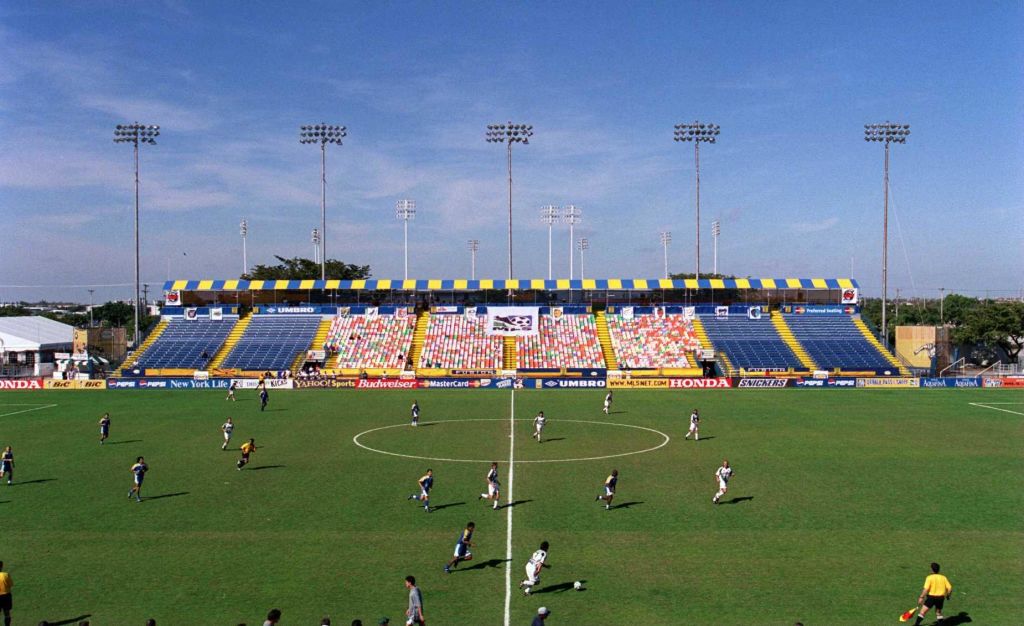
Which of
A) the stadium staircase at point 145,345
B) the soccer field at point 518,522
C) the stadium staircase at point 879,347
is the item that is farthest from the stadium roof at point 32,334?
the stadium staircase at point 879,347

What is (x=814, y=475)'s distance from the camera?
89.8 feet

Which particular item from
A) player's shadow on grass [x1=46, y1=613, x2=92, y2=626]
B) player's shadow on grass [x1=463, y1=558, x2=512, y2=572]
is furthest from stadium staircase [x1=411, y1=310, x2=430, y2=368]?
player's shadow on grass [x1=46, y1=613, x2=92, y2=626]

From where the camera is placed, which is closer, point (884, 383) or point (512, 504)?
point (512, 504)

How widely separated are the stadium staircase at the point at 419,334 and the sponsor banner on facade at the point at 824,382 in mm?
34734

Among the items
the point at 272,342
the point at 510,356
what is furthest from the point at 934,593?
the point at 272,342

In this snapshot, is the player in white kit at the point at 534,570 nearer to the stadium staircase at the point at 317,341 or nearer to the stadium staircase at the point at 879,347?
the stadium staircase at the point at 317,341

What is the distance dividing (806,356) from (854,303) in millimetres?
14005

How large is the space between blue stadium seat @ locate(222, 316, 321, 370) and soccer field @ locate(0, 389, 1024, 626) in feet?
98.0

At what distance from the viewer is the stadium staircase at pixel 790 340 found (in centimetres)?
6931

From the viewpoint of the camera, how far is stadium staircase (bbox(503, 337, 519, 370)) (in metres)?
70.6

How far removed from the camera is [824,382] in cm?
6419

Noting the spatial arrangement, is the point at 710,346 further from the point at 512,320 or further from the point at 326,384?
the point at 326,384

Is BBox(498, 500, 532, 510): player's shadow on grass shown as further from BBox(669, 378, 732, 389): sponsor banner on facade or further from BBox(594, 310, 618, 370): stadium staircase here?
BBox(594, 310, 618, 370): stadium staircase

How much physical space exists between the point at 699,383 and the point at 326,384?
31911mm
